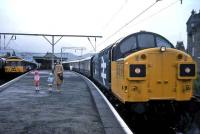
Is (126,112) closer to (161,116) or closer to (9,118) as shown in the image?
(161,116)

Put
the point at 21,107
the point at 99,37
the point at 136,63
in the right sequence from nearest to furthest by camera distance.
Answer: the point at 136,63 → the point at 21,107 → the point at 99,37

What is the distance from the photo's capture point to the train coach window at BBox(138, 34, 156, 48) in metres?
13.3

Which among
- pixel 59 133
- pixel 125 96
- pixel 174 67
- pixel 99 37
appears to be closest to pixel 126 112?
pixel 125 96

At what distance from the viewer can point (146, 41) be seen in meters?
13.3

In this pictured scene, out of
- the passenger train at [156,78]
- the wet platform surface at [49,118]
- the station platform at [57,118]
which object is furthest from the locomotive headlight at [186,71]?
the wet platform surface at [49,118]

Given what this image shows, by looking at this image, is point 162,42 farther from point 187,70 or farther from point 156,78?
point 156,78

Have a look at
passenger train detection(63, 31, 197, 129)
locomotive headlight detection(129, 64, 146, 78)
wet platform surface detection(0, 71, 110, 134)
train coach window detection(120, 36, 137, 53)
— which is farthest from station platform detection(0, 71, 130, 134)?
train coach window detection(120, 36, 137, 53)

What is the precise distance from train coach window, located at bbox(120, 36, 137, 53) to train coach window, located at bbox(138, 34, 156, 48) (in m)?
0.20

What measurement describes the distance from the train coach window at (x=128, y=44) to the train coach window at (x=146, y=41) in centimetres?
20

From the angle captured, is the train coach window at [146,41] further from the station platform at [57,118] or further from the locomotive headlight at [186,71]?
the station platform at [57,118]

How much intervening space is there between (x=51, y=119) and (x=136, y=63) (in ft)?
9.89

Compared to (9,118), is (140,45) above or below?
above

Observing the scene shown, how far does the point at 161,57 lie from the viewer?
11844 mm

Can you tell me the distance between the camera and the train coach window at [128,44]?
43.6 feet
